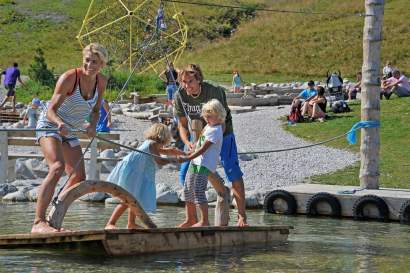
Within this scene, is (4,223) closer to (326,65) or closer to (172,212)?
(172,212)

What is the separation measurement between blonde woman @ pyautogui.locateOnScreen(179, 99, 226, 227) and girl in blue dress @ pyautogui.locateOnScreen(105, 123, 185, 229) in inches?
8.9

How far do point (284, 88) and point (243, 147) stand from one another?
1692 cm

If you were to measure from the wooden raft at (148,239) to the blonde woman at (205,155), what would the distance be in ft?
1.11

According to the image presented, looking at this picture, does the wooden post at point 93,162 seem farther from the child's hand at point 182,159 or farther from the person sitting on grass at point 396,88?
the person sitting on grass at point 396,88

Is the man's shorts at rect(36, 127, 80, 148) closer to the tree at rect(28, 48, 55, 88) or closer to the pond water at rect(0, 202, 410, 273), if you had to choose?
the pond water at rect(0, 202, 410, 273)

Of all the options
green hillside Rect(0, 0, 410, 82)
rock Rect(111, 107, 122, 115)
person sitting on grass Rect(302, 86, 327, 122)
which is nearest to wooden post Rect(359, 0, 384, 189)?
person sitting on grass Rect(302, 86, 327, 122)

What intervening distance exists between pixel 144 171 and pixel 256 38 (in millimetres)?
52871

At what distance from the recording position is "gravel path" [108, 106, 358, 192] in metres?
17.4

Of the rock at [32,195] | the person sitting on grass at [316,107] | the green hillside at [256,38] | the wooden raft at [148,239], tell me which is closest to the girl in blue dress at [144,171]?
the wooden raft at [148,239]

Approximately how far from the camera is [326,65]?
54000mm

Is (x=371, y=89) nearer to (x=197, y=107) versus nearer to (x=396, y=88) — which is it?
(x=197, y=107)

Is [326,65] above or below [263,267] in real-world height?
above

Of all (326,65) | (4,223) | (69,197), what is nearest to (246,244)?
(69,197)

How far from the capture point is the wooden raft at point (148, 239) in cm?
949
